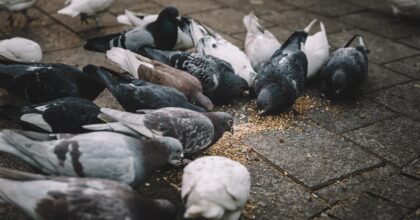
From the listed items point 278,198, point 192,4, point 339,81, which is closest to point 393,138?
point 339,81

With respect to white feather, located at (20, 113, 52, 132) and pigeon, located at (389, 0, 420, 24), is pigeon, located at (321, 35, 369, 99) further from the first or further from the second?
white feather, located at (20, 113, 52, 132)

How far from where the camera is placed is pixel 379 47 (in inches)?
232

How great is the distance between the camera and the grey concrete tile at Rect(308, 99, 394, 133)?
4.15 m

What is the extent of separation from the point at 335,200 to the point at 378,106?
5.62 ft

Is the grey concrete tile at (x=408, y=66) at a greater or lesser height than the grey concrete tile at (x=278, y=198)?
greater

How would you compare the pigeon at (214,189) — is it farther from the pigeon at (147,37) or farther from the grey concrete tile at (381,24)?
the grey concrete tile at (381,24)

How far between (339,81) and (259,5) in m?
3.26

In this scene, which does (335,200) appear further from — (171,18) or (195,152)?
(171,18)

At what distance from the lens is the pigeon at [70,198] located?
7.83 feet

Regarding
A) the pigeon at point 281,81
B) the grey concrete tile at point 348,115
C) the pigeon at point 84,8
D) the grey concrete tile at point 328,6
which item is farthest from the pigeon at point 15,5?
the grey concrete tile at point 328,6

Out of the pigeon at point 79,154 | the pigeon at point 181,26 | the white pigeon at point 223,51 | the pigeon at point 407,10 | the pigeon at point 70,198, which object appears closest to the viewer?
the pigeon at point 70,198

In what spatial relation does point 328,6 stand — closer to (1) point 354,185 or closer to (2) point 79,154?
(1) point 354,185

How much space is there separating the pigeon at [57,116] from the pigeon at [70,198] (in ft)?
2.41

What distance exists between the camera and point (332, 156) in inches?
144
